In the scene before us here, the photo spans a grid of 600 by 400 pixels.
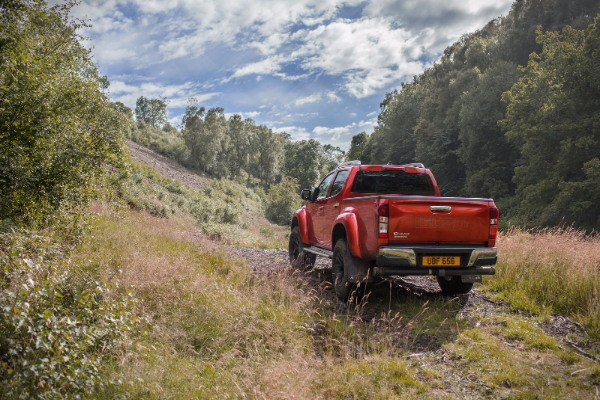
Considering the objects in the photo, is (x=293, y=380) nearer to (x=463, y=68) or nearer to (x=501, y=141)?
(x=501, y=141)

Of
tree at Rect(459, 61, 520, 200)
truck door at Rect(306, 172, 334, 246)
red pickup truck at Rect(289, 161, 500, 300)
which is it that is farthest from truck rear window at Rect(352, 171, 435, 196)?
tree at Rect(459, 61, 520, 200)

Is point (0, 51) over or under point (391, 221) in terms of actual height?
over

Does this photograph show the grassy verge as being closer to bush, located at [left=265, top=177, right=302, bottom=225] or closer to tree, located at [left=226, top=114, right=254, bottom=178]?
bush, located at [left=265, top=177, right=302, bottom=225]

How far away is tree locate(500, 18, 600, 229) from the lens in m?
18.4

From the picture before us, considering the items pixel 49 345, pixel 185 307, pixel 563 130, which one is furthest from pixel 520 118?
pixel 49 345

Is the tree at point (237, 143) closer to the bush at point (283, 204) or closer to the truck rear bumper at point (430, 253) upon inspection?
the bush at point (283, 204)

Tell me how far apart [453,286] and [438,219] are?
6.06 feet

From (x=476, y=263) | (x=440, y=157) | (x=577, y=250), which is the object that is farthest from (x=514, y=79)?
(x=476, y=263)

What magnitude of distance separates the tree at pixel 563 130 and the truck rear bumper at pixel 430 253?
17.0 m

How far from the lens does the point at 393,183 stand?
6.27 metres

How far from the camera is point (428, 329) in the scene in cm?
451

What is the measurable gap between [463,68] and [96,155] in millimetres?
39945

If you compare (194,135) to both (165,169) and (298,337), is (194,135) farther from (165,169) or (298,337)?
(298,337)

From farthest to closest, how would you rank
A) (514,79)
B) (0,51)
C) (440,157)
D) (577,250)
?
(440,157)
(514,79)
(577,250)
(0,51)
